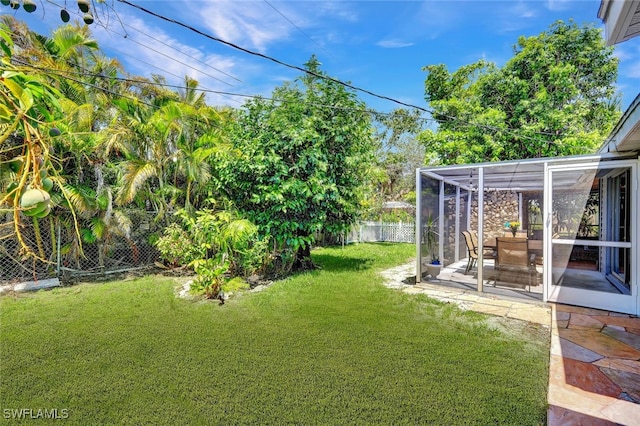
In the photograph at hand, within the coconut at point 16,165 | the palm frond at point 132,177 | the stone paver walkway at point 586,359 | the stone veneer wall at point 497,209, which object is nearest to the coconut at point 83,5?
the coconut at point 16,165

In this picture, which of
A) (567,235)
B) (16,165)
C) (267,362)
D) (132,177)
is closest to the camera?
(16,165)

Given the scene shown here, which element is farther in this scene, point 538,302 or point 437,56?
point 437,56

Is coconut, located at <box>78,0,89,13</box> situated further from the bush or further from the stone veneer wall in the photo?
the stone veneer wall

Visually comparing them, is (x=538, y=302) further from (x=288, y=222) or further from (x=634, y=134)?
(x=288, y=222)

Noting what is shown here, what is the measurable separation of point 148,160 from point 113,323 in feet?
15.4

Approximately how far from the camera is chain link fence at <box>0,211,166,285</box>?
6691mm

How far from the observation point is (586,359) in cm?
360

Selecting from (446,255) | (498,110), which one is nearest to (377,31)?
(446,255)

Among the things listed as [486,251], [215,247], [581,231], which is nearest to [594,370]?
[581,231]

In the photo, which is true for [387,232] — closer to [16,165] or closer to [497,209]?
[497,209]

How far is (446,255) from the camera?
852 centimetres

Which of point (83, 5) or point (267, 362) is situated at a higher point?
point (83, 5)

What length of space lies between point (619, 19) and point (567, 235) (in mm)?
5272

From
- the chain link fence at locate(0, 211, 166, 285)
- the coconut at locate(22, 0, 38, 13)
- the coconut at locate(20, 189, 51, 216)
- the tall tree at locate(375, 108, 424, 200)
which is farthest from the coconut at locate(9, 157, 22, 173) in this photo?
the tall tree at locate(375, 108, 424, 200)
